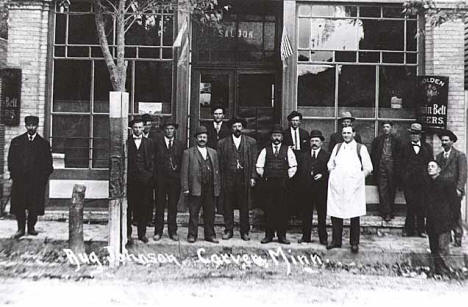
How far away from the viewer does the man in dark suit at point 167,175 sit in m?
8.29

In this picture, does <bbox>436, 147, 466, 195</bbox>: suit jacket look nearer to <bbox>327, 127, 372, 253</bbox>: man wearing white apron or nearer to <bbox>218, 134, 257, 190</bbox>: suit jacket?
<bbox>327, 127, 372, 253</bbox>: man wearing white apron

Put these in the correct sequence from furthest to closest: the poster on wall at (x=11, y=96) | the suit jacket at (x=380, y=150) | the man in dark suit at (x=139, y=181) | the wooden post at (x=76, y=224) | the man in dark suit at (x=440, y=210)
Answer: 1. the poster on wall at (x=11, y=96)
2. the suit jacket at (x=380, y=150)
3. the man in dark suit at (x=139, y=181)
4. the wooden post at (x=76, y=224)
5. the man in dark suit at (x=440, y=210)

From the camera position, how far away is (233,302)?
18.6 feet

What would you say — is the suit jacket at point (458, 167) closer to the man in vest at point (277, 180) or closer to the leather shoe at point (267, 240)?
the man in vest at point (277, 180)

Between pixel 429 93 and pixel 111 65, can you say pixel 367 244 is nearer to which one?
pixel 429 93

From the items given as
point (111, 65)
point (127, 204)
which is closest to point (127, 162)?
point (127, 204)

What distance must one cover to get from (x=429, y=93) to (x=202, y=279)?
5.64 metres

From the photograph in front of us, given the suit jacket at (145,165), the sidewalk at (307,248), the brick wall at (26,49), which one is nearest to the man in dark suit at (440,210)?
the sidewalk at (307,248)

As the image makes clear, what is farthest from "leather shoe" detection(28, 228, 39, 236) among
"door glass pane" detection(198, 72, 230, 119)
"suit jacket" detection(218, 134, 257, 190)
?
"door glass pane" detection(198, 72, 230, 119)

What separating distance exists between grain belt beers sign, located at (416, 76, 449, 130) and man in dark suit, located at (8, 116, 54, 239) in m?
6.90

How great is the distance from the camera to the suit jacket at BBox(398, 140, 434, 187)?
8648 millimetres

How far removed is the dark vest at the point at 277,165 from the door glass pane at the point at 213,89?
2.31m

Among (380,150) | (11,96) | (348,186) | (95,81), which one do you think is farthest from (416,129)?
(11,96)

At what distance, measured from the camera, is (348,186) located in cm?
790
